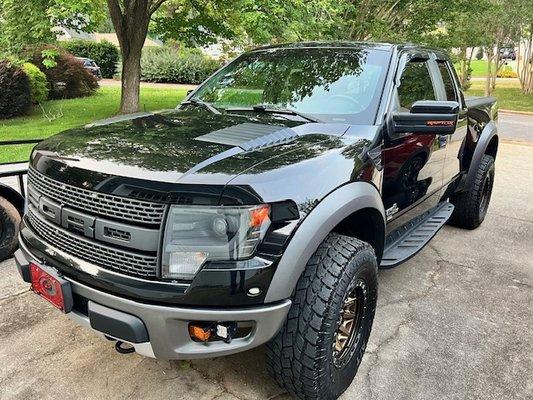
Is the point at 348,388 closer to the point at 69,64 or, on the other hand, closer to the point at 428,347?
the point at 428,347

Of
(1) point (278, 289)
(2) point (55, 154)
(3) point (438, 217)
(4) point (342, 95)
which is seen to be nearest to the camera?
(1) point (278, 289)

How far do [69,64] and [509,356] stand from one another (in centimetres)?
1639

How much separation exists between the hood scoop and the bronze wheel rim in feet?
2.70

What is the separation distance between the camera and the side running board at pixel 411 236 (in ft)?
10.5

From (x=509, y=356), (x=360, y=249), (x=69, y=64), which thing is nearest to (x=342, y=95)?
(x=360, y=249)

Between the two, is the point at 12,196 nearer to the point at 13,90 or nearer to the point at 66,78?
the point at 13,90

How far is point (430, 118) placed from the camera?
2799 mm

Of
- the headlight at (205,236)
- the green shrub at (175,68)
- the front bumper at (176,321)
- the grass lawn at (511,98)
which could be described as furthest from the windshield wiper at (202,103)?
the green shrub at (175,68)

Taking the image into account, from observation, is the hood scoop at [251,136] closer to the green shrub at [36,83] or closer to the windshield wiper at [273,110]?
the windshield wiper at [273,110]

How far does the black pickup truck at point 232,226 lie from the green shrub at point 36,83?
36.4ft

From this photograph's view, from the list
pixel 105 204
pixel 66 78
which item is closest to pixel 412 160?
pixel 105 204

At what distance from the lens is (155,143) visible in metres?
2.35

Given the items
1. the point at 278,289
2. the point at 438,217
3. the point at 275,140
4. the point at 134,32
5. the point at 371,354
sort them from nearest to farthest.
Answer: the point at 278,289 → the point at 275,140 → the point at 371,354 → the point at 438,217 → the point at 134,32

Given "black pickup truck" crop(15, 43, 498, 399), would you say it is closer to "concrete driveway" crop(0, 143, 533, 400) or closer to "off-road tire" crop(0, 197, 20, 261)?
"concrete driveway" crop(0, 143, 533, 400)
